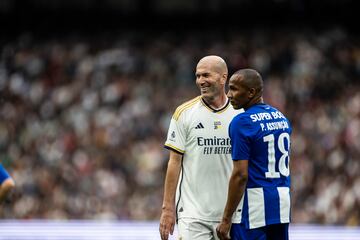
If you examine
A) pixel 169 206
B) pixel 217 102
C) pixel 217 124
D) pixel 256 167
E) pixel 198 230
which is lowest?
pixel 198 230

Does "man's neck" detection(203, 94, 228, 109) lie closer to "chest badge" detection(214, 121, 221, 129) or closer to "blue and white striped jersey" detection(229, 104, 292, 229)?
"chest badge" detection(214, 121, 221, 129)

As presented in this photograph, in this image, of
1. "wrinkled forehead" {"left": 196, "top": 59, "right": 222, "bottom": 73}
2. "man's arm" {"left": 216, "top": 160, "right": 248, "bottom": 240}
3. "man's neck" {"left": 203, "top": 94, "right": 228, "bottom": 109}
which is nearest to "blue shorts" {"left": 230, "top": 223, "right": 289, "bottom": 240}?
"man's arm" {"left": 216, "top": 160, "right": 248, "bottom": 240}

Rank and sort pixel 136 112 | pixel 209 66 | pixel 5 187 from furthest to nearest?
pixel 136 112
pixel 5 187
pixel 209 66

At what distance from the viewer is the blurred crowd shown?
18016mm

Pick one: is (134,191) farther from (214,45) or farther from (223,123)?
(223,123)

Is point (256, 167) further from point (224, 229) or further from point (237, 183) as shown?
point (224, 229)

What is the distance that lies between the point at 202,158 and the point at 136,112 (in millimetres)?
13720

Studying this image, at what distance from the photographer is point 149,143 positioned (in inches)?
774

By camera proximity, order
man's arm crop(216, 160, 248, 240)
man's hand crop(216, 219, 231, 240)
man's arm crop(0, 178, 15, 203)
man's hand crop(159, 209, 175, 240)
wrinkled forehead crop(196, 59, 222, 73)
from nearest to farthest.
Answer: man's arm crop(216, 160, 248, 240) < man's hand crop(216, 219, 231, 240) < man's hand crop(159, 209, 175, 240) < wrinkled forehead crop(196, 59, 222, 73) < man's arm crop(0, 178, 15, 203)

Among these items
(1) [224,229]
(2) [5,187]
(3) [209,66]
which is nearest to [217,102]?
(3) [209,66]

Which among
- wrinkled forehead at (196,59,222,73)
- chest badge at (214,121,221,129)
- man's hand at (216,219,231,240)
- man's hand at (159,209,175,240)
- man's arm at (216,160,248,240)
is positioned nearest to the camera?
man's arm at (216,160,248,240)

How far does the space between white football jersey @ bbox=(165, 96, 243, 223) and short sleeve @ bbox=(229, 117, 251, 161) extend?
2.59 feet

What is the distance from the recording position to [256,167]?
6473mm

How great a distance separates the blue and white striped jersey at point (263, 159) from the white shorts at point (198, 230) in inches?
27.1
